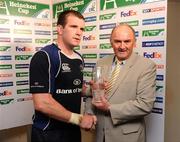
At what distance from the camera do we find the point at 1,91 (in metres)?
3.00

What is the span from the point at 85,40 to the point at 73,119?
144 cm

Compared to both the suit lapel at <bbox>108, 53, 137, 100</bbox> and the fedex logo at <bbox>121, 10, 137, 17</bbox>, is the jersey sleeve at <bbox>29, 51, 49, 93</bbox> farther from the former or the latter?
the fedex logo at <bbox>121, 10, 137, 17</bbox>

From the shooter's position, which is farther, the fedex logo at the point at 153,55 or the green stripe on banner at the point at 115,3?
the green stripe on banner at the point at 115,3

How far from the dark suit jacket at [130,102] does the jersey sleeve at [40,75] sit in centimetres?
50

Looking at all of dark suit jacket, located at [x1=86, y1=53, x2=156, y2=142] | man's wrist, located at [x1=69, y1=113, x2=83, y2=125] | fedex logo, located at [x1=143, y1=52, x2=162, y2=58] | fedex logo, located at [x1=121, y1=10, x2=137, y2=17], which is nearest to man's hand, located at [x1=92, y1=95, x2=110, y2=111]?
dark suit jacket, located at [x1=86, y1=53, x2=156, y2=142]

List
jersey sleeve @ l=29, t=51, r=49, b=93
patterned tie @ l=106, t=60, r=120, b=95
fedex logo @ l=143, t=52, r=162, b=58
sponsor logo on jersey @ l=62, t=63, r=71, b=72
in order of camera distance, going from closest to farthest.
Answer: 1. jersey sleeve @ l=29, t=51, r=49, b=93
2. sponsor logo on jersey @ l=62, t=63, r=71, b=72
3. patterned tie @ l=106, t=60, r=120, b=95
4. fedex logo @ l=143, t=52, r=162, b=58

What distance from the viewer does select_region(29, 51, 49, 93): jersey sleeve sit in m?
1.75

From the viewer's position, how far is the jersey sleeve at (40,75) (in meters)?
1.75

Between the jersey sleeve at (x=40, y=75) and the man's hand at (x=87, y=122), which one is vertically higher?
the jersey sleeve at (x=40, y=75)

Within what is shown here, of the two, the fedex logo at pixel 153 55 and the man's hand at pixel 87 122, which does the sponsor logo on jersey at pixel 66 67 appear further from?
the fedex logo at pixel 153 55

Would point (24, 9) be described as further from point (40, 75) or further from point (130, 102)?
point (130, 102)

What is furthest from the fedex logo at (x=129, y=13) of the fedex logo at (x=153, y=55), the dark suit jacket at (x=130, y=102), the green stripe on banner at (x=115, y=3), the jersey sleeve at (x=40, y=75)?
the jersey sleeve at (x=40, y=75)

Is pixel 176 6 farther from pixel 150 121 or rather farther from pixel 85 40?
pixel 150 121

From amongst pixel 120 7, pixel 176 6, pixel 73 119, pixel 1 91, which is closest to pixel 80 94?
pixel 73 119
